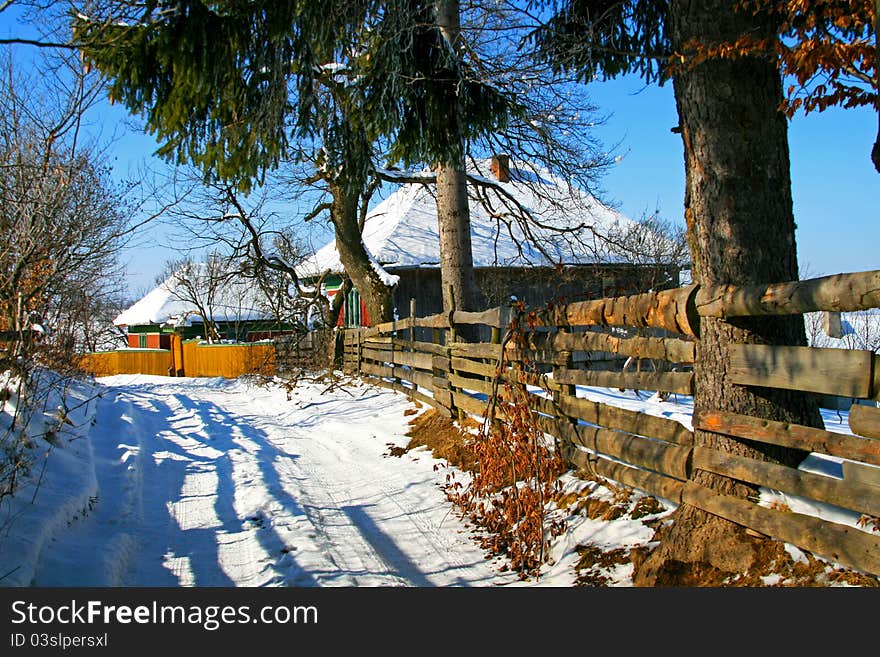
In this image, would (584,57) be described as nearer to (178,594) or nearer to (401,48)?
(401,48)

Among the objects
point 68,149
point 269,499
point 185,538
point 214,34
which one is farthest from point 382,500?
point 68,149

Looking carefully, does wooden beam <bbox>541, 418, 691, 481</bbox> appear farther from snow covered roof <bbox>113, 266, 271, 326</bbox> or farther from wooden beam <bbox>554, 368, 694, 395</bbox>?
snow covered roof <bbox>113, 266, 271, 326</bbox>

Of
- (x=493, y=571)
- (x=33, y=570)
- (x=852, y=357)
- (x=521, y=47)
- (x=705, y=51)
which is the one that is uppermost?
(x=521, y=47)

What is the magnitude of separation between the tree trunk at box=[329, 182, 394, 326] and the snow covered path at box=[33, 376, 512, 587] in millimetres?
4840

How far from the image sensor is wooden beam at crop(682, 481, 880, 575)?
2.86 meters

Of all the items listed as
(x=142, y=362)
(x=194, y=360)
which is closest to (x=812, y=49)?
(x=194, y=360)

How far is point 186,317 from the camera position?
3888 centimetres

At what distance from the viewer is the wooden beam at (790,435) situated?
2.90 metres

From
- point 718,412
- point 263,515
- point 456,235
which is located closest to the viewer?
point 718,412

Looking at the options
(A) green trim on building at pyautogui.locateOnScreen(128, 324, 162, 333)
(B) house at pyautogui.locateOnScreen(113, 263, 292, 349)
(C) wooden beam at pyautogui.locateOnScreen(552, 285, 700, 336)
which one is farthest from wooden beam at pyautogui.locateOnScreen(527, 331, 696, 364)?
(A) green trim on building at pyautogui.locateOnScreen(128, 324, 162, 333)

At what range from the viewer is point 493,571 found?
4648mm

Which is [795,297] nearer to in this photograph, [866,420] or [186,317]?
[866,420]

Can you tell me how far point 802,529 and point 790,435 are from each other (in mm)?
447

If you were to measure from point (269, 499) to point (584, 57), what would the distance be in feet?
17.5
